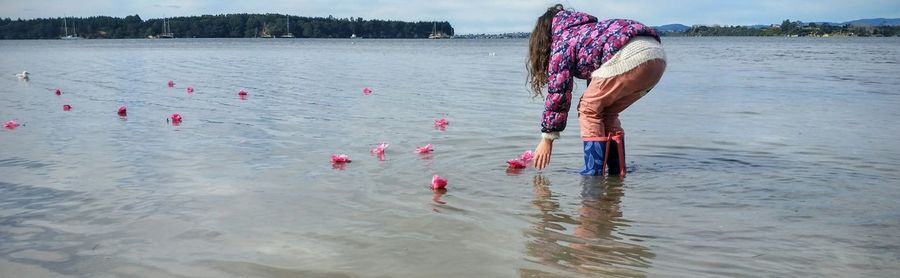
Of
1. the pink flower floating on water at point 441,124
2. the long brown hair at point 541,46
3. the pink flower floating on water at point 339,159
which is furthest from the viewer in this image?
the pink flower floating on water at point 441,124

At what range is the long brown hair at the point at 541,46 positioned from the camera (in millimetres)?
5629

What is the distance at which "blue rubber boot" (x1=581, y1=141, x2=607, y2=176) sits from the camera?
229 inches

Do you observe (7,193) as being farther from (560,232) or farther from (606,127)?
(606,127)

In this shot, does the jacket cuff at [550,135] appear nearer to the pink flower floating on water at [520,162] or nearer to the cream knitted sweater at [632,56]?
the cream knitted sweater at [632,56]

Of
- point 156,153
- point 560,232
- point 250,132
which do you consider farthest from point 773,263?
point 250,132

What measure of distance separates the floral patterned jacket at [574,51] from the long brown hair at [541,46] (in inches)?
5.1

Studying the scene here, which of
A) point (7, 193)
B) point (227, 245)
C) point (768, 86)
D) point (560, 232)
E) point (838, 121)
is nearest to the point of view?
→ point (227, 245)

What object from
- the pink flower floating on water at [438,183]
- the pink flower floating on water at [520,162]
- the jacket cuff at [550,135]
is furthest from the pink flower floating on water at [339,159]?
the jacket cuff at [550,135]

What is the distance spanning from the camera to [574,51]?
→ 5414mm

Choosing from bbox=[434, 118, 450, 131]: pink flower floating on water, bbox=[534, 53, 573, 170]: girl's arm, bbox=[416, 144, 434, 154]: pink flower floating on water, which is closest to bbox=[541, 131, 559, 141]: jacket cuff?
bbox=[534, 53, 573, 170]: girl's arm

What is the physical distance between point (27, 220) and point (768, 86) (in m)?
14.7

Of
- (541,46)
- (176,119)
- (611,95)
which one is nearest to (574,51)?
(541,46)

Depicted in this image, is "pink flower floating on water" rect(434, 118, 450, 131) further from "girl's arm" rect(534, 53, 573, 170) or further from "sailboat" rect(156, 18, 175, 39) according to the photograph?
"sailboat" rect(156, 18, 175, 39)

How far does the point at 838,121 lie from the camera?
974 cm
